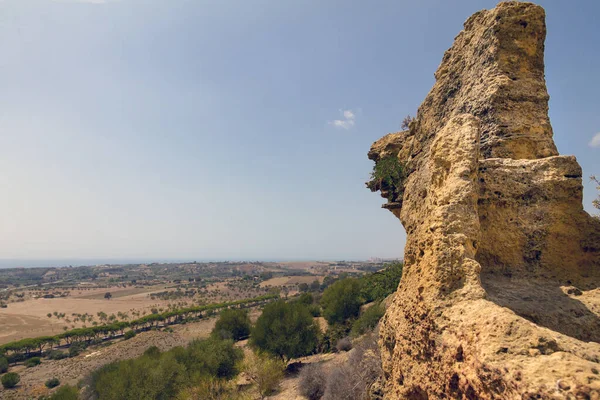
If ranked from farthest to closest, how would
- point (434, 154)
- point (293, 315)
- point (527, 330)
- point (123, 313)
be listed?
1. point (123, 313)
2. point (293, 315)
3. point (434, 154)
4. point (527, 330)

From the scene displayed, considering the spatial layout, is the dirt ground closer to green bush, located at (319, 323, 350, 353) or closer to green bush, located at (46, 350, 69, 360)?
green bush, located at (46, 350, 69, 360)

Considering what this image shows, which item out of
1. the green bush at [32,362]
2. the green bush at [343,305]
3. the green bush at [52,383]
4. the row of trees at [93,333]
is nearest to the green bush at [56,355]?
the green bush at [32,362]

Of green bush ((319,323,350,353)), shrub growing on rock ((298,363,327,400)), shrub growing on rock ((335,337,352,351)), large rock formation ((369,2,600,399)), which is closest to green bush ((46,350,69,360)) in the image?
green bush ((319,323,350,353))

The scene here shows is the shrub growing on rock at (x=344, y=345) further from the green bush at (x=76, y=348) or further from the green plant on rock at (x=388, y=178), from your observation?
the green bush at (x=76, y=348)

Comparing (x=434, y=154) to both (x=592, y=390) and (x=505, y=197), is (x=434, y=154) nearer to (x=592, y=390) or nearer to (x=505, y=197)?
(x=505, y=197)

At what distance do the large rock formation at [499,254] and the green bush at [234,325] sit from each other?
3870 centimetres

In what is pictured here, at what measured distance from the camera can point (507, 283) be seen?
5051 mm

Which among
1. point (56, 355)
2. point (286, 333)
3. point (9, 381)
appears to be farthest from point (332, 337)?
point (56, 355)

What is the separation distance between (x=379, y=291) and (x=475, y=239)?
20.7 meters

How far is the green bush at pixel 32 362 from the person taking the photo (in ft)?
144

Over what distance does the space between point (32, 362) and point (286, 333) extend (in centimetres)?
3992

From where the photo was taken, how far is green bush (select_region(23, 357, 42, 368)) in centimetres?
4403

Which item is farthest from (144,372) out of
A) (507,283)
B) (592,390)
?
(592,390)

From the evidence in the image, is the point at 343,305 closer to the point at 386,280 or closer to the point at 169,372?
the point at 386,280
